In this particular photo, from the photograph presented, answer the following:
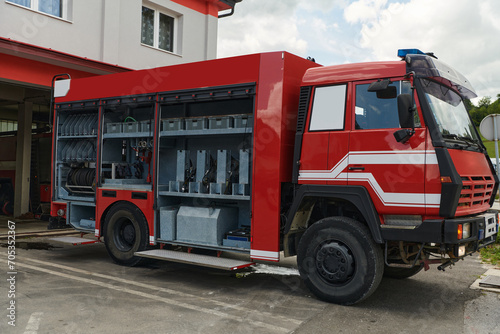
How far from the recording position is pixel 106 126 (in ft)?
27.1

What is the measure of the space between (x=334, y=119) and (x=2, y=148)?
15.3 m

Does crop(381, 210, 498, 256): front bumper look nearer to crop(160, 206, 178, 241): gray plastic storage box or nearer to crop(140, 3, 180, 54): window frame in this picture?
crop(160, 206, 178, 241): gray plastic storage box

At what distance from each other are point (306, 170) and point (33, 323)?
350 cm

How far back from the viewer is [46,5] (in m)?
11.7

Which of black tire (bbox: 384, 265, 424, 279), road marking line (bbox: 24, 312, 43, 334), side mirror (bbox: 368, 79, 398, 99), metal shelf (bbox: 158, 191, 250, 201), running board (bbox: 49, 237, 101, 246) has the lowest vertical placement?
road marking line (bbox: 24, 312, 43, 334)

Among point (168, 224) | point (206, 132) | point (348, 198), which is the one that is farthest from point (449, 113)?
point (168, 224)

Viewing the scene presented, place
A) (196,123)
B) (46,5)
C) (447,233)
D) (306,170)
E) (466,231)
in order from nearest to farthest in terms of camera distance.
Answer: (447,233)
(466,231)
(306,170)
(196,123)
(46,5)

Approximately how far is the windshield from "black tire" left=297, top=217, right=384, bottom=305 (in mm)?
1509

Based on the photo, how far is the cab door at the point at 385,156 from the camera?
5.16 m

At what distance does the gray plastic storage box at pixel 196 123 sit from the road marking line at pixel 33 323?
3.36 metres

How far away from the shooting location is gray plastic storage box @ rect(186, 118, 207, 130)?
703 cm

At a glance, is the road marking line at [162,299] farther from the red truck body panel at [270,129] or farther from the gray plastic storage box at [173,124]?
the gray plastic storage box at [173,124]

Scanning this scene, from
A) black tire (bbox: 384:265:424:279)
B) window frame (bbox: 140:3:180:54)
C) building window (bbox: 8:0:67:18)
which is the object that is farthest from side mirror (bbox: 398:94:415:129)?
window frame (bbox: 140:3:180:54)

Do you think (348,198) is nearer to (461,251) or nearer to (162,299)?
(461,251)
